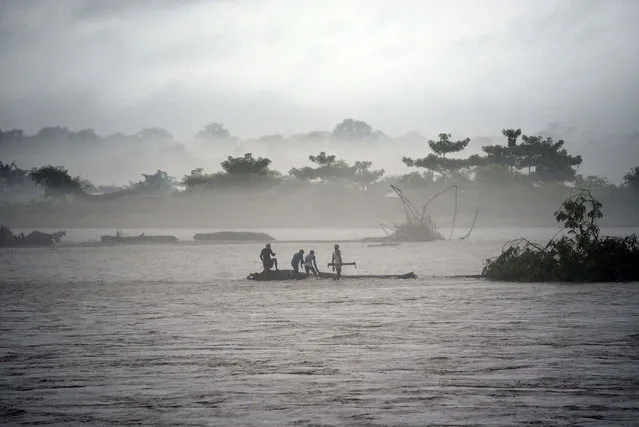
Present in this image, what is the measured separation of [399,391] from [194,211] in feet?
453

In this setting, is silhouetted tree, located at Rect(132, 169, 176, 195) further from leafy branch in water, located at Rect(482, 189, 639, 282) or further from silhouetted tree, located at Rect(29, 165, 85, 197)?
leafy branch in water, located at Rect(482, 189, 639, 282)

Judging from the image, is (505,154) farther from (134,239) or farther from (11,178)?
(11,178)

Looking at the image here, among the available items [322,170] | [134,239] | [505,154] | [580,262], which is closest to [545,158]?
[505,154]

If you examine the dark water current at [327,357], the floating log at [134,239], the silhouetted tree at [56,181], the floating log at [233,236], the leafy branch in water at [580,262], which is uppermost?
the silhouetted tree at [56,181]

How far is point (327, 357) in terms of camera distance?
14.3 m

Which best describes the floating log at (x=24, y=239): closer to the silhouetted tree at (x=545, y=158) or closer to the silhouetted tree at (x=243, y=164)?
the silhouetted tree at (x=243, y=164)

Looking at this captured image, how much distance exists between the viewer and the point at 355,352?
583 inches

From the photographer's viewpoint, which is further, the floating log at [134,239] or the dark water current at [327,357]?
the floating log at [134,239]

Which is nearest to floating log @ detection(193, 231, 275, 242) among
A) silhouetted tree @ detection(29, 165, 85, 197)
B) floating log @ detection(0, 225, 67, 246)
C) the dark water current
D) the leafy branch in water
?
floating log @ detection(0, 225, 67, 246)

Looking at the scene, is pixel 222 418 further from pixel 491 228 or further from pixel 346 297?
pixel 491 228

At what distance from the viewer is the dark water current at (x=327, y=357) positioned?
10.2 metres

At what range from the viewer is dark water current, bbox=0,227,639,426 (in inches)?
402

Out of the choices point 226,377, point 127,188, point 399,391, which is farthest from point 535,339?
point 127,188

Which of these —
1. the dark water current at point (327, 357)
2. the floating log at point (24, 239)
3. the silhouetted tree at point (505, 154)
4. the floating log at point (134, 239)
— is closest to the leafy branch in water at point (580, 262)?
the dark water current at point (327, 357)
